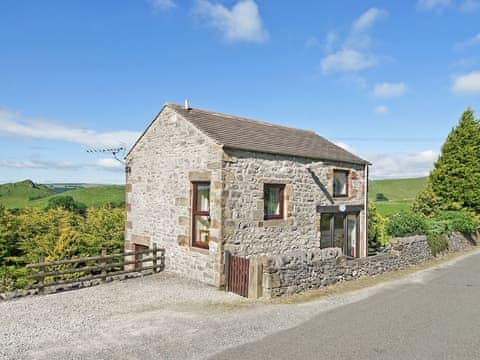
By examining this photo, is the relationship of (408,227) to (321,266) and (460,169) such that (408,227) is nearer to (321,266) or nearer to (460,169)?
(321,266)

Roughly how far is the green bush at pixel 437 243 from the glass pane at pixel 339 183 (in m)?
5.58

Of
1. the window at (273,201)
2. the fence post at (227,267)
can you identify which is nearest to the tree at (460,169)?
the window at (273,201)

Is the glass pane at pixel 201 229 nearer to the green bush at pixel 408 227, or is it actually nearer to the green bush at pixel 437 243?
the green bush at pixel 437 243

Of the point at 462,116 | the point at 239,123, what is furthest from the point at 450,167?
the point at 239,123

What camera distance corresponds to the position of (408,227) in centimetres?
1830

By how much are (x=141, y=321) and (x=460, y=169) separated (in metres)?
24.8

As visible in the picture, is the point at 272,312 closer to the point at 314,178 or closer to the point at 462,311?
the point at 462,311

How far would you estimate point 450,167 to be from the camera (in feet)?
82.9

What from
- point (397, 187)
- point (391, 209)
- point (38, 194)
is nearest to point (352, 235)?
point (391, 209)

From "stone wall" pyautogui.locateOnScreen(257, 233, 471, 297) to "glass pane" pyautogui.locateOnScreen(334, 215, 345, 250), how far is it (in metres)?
1.71

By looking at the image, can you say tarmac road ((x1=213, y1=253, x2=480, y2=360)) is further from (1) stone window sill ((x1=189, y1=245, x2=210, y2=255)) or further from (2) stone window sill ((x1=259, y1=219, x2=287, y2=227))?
(1) stone window sill ((x1=189, y1=245, x2=210, y2=255))

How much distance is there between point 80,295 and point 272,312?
17.6 ft

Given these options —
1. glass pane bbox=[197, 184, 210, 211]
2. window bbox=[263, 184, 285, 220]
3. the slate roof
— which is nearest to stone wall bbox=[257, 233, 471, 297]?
window bbox=[263, 184, 285, 220]

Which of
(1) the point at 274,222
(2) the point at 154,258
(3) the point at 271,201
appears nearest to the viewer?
(1) the point at 274,222
